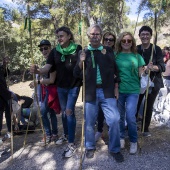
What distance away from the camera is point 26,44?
842 inches

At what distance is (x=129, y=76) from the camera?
3.65 metres

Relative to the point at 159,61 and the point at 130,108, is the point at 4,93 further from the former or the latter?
the point at 159,61

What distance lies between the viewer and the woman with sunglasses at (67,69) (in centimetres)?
368

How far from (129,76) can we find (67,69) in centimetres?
99

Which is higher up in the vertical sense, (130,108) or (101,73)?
(101,73)

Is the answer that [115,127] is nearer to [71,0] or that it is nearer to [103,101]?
[103,101]

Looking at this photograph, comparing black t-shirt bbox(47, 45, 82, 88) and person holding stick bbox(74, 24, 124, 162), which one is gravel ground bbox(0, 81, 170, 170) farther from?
black t-shirt bbox(47, 45, 82, 88)

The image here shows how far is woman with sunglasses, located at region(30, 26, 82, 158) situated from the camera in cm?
368

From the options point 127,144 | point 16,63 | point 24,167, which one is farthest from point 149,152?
point 16,63

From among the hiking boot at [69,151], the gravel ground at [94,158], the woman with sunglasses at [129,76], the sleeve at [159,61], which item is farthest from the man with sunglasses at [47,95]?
the sleeve at [159,61]

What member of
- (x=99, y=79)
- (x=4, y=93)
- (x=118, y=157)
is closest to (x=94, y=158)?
(x=118, y=157)

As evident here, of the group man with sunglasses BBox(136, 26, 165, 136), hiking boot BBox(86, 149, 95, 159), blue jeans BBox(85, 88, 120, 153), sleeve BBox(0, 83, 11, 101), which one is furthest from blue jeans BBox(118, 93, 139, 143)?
sleeve BBox(0, 83, 11, 101)

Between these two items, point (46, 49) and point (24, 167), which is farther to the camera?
point (46, 49)

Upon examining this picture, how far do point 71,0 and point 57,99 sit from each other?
13.0m
